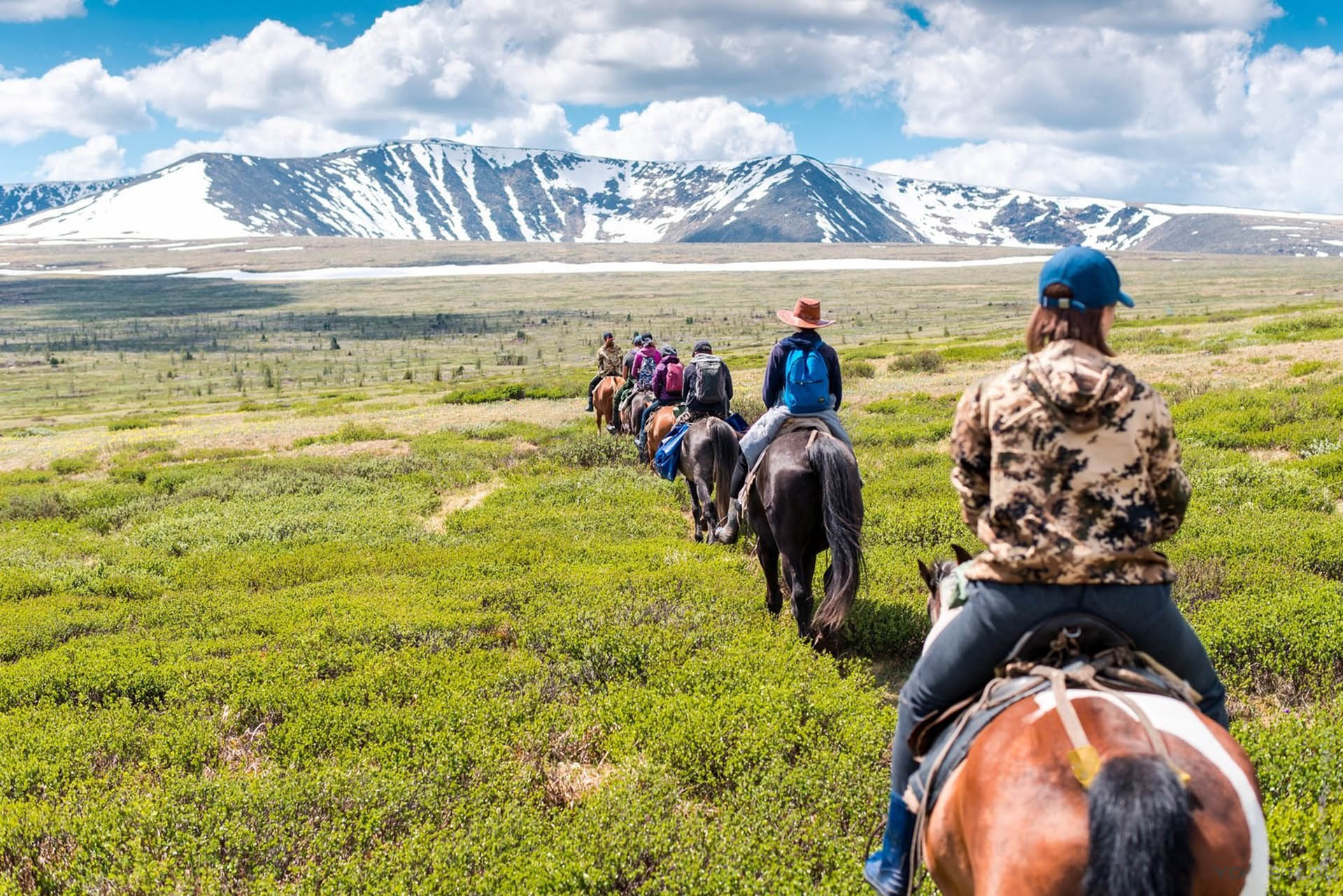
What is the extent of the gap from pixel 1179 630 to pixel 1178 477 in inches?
23.5

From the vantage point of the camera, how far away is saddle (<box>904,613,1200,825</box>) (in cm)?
298

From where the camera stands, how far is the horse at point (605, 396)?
19.4 metres

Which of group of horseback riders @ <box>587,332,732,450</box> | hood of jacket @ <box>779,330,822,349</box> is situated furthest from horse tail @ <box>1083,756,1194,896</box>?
group of horseback riders @ <box>587,332,732,450</box>

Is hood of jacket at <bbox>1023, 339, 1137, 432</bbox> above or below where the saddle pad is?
above

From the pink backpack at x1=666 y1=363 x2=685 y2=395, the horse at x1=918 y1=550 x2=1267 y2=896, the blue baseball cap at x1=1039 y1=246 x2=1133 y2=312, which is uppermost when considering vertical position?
the blue baseball cap at x1=1039 y1=246 x2=1133 y2=312

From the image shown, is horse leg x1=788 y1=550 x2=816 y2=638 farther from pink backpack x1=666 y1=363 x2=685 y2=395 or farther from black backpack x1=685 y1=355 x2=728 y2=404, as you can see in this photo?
pink backpack x1=666 y1=363 x2=685 y2=395

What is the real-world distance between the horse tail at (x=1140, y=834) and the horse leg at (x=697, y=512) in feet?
Answer: 28.1

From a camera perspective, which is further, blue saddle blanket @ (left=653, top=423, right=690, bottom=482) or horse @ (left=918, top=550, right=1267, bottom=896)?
blue saddle blanket @ (left=653, top=423, right=690, bottom=482)

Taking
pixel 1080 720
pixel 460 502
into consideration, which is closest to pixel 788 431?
pixel 1080 720

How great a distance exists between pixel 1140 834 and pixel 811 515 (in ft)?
16.6

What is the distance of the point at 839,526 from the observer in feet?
22.7

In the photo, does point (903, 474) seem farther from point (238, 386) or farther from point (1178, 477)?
point (238, 386)

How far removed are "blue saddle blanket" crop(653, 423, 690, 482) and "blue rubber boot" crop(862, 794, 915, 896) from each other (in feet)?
27.7

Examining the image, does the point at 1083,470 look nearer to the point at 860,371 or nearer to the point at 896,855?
the point at 896,855
